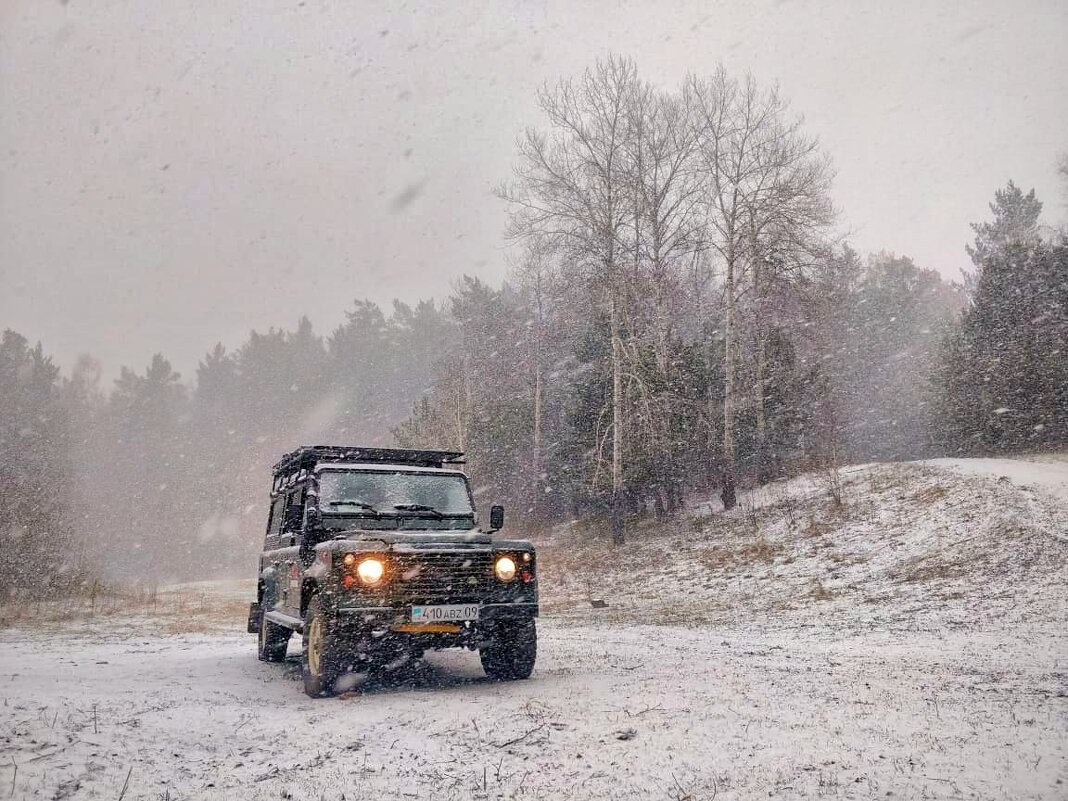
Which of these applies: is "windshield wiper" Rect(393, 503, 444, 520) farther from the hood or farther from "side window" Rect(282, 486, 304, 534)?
"side window" Rect(282, 486, 304, 534)

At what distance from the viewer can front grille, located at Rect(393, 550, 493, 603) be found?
24.3ft

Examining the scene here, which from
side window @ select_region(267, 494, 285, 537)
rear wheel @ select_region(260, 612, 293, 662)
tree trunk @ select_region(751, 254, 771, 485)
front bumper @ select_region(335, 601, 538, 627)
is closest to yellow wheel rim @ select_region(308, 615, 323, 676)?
front bumper @ select_region(335, 601, 538, 627)

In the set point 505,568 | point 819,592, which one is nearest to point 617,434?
point 819,592

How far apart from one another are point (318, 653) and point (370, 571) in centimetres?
98

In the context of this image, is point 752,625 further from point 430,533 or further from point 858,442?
point 858,442

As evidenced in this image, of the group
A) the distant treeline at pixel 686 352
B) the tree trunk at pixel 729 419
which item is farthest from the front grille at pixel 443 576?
the tree trunk at pixel 729 419

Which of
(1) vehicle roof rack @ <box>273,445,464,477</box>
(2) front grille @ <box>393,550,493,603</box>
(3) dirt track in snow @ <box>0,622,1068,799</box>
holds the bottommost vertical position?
(3) dirt track in snow @ <box>0,622,1068,799</box>

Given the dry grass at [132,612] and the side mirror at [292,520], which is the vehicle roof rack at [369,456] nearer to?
the side mirror at [292,520]

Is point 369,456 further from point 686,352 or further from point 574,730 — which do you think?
point 686,352

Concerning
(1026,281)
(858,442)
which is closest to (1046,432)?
(1026,281)

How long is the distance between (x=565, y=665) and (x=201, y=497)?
73.5 meters

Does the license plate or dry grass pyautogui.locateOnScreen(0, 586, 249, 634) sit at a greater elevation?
the license plate

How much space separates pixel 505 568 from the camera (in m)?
7.89

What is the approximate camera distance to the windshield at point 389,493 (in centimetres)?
852
